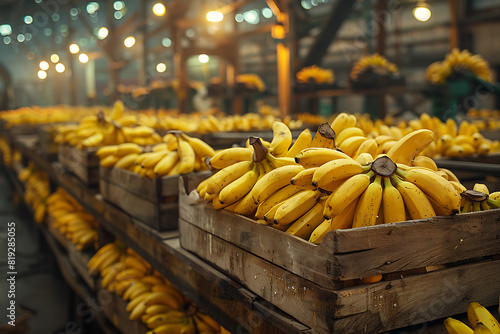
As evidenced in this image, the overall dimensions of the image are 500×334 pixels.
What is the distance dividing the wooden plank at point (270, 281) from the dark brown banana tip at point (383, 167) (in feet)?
1.26

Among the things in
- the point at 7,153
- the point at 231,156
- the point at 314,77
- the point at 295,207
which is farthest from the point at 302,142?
the point at 7,153

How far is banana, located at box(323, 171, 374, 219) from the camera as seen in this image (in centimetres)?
119

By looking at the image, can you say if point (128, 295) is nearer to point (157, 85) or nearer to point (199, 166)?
point (199, 166)

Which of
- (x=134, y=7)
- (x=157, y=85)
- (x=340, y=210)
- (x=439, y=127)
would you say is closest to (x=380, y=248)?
(x=340, y=210)

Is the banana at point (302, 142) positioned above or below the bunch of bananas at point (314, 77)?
below

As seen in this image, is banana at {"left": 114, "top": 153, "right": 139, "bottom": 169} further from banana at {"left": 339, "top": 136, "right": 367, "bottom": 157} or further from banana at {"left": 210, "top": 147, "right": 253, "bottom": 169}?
banana at {"left": 339, "top": 136, "right": 367, "bottom": 157}

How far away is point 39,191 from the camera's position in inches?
232

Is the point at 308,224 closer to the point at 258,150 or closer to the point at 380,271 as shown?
the point at 380,271

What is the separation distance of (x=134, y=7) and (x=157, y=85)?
13048 millimetres

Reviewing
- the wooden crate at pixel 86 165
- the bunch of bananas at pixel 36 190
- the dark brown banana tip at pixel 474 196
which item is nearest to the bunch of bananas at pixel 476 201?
the dark brown banana tip at pixel 474 196

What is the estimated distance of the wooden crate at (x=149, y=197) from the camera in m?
2.28

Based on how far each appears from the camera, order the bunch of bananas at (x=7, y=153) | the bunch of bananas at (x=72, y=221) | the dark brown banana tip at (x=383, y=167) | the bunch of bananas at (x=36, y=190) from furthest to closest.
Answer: the bunch of bananas at (x=7, y=153) < the bunch of bananas at (x=36, y=190) < the bunch of bananas at (x=72, y=221) < the dark brown banana tip at (x=383, y=167)

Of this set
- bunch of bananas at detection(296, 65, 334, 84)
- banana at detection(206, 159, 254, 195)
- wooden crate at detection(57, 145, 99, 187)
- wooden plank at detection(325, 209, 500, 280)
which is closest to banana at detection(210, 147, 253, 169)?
banana at detection(206, 159, 254, 195)

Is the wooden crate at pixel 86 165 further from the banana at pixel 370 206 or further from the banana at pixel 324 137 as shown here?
the banana at pixel 370 206
